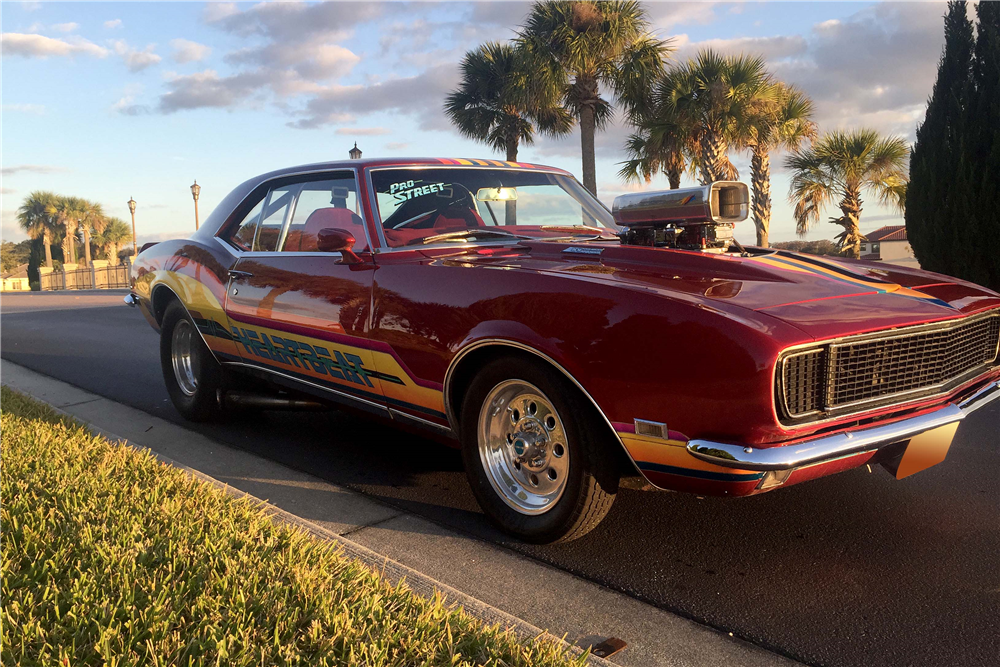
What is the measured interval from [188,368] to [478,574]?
3338 millimetres

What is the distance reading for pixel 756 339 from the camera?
248cm

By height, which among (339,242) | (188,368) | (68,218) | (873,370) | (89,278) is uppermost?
(68,218)

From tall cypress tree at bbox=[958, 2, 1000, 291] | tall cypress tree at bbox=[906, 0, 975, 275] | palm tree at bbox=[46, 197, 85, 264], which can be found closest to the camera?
tall cypress tree at bbox=[958, 2, 1000, 291]

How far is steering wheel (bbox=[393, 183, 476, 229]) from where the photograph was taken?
4.03 meters

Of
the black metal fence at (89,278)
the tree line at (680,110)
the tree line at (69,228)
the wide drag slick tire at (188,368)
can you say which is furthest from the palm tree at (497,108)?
the tree line at (69,228)

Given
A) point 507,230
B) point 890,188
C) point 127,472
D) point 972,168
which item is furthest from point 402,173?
point 890,188

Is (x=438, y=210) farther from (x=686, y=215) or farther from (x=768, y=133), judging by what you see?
(x=768, y=133)

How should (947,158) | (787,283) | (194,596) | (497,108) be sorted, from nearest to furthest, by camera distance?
(194,596)
(787,283)
(947,158)
(497,108)

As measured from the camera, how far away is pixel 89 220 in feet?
204

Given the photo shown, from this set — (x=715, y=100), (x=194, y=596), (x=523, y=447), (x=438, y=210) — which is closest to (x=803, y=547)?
(x=523, y=447)

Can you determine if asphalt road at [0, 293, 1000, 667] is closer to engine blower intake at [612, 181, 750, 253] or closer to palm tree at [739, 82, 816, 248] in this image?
engine blower intake at [612, 181, 750, 253]

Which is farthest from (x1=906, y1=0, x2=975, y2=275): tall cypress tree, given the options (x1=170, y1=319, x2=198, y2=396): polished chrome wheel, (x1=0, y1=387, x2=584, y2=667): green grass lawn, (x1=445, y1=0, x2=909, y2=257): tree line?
(x1=0, y1=387, x2=584, y2=667): green grass lawn

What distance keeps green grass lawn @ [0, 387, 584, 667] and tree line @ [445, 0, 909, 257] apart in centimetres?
1847

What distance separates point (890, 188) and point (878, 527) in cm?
2221
